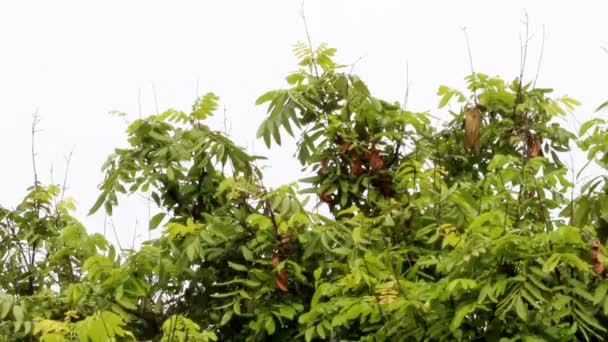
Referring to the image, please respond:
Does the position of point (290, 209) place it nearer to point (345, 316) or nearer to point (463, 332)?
point (345, 316)

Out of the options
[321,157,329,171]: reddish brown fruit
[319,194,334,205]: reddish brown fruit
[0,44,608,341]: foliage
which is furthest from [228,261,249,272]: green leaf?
[321,157,329,171]: reddish brown fruit

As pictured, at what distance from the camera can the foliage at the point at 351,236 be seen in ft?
12.5

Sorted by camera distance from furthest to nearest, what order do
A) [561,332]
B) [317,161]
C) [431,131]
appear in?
[431,131]
[317,161]
[561,332]

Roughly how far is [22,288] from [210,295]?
2.23 meters

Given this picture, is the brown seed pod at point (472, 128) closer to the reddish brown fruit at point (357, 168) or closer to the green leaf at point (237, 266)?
the reddish brown fruit at point (357, 168)

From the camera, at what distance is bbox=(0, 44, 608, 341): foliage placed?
3812 millimetres

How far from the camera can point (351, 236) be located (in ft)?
15.1

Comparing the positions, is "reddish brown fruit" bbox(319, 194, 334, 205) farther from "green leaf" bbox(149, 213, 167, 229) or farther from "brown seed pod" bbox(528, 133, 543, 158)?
"brown seed pod" bbox(528, 133, 543, 158)

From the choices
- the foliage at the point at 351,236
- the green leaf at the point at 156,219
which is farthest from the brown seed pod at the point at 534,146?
the green leaf at the point at 156,219

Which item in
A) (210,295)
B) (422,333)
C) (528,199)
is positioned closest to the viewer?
(422,333)

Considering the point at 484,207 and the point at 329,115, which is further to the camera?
the point at 329,115

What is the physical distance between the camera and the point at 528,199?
4.55 meters

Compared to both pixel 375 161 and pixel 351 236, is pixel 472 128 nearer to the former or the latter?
pixel 375 161

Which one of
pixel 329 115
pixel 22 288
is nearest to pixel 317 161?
pixel 329 115
